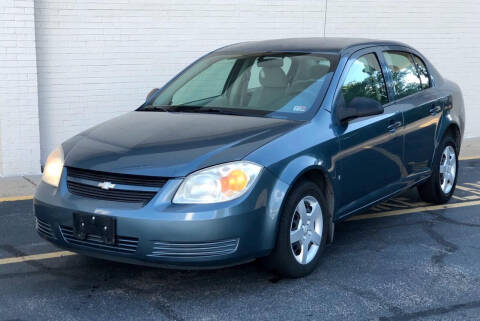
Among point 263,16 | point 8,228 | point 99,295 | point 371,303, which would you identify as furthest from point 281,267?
point 263,16

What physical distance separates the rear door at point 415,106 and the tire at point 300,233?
1453 millimetres

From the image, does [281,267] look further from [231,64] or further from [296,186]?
[231,64]

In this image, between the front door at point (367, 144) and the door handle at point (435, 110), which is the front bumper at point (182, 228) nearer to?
the front door at point (367, 144)

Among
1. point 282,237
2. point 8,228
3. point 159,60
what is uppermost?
point 159,60

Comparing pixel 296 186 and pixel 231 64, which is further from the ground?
pixel 231 64

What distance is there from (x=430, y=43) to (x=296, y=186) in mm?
7759

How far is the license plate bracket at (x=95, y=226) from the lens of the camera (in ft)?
15.0

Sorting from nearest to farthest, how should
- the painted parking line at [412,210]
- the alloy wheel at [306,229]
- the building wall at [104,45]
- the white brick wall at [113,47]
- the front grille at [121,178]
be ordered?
the front grille at [121,178], the alloy wheel at [306,229], the painted parking line at [412,210], the building wall at [104,45], the white brick wall at [113,47]

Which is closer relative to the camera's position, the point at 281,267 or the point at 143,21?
the point at 281,267

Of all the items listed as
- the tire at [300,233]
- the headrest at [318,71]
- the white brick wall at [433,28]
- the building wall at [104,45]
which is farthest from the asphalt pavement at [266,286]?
A: the white brick wall at [433,28]

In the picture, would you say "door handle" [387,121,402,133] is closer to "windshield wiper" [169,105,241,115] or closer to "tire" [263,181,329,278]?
"tire" [263,181,329,278]

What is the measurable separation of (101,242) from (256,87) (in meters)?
1.89

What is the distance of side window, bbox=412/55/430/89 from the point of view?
7.10m

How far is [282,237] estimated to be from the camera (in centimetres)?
486
